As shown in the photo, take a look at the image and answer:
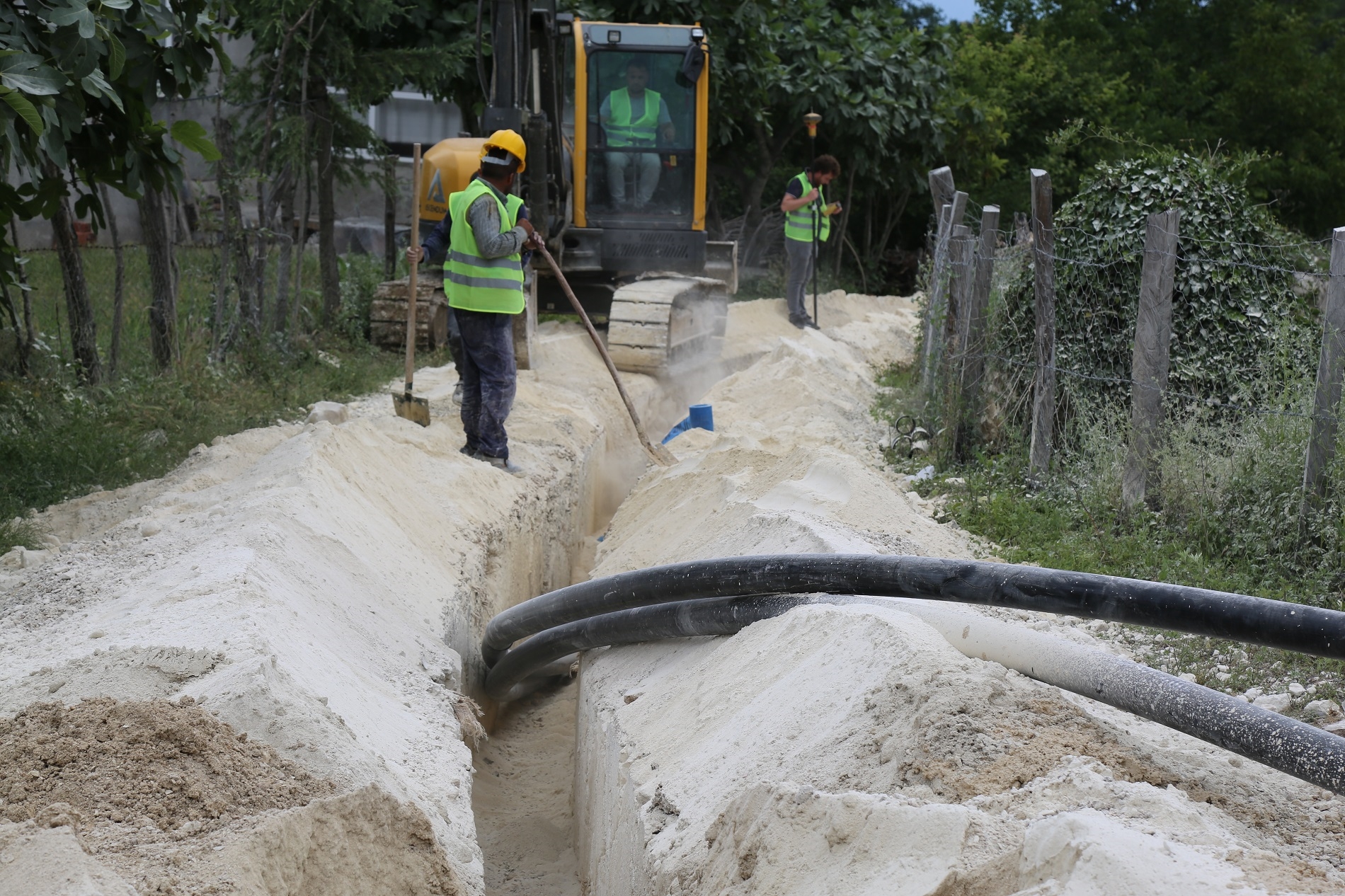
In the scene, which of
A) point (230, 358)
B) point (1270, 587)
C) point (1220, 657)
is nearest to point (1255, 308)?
point (1270, 587)

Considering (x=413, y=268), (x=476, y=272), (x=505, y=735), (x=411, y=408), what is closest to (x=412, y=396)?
(x=411, y=408)

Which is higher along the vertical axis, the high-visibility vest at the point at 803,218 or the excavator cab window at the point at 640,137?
the excavator cab window at the point at 640,137

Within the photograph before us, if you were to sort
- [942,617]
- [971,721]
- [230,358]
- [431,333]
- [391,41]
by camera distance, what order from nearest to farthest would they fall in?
[971,721], [942,617], [230,358], [431,333], [391,41]

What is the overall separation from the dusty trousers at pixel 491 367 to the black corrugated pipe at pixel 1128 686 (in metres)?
2.77

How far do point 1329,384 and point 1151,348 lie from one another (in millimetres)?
997

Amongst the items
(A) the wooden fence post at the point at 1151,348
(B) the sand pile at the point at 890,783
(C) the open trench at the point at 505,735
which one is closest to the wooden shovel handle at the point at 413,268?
(C) the open trench at the point at 505,735

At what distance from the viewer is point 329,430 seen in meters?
6.02

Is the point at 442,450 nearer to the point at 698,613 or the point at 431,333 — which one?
the point at 698,613

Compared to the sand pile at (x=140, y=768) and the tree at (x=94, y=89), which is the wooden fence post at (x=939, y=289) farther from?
the sand pile at (x=140, y=768)

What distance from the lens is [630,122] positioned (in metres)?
10.8

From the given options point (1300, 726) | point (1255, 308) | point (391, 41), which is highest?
point (391, 41)

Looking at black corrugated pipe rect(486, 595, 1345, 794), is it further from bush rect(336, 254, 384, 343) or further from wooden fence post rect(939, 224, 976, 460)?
bush rect(336, 254, 384, 343)

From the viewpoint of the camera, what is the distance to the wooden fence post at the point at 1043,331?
6441 mm

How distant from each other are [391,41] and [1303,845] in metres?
12.9
